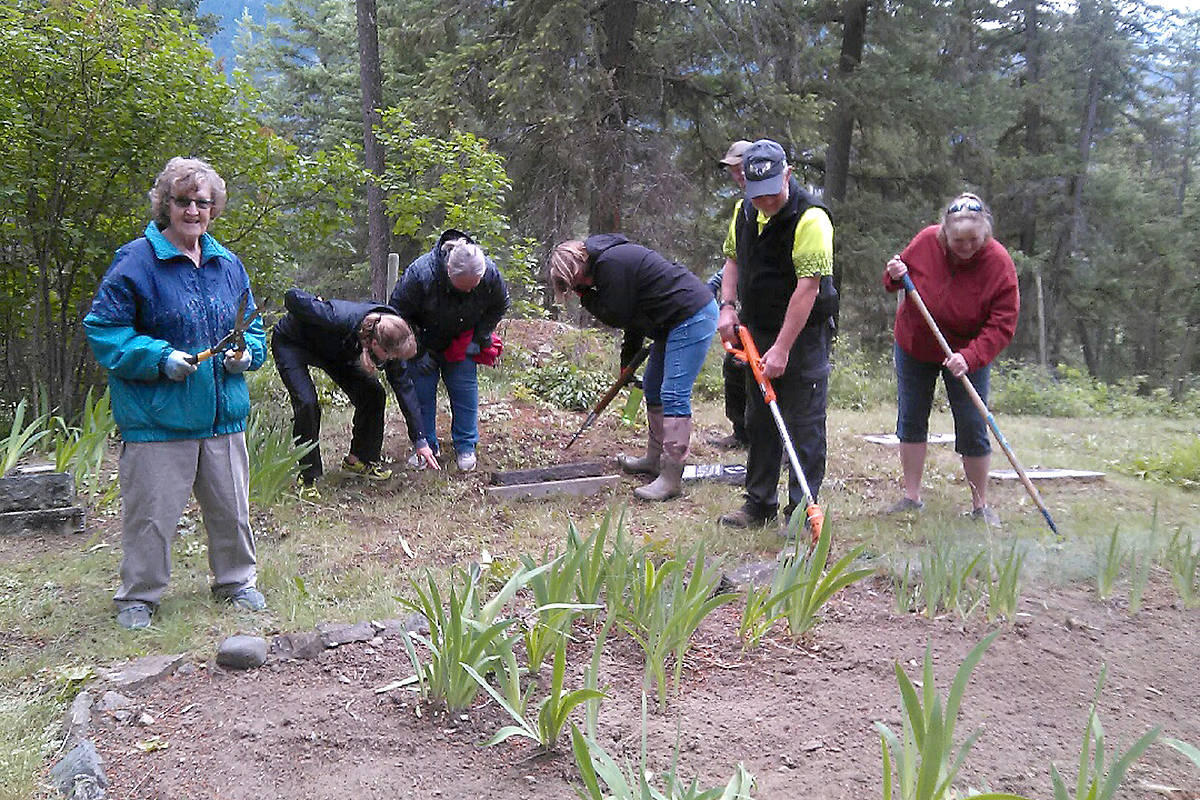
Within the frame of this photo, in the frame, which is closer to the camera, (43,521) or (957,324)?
(43,521)

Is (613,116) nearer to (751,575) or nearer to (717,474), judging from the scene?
(717,474)

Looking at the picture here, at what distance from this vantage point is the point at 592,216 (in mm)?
10945

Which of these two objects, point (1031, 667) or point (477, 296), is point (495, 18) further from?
point (1031, 667)

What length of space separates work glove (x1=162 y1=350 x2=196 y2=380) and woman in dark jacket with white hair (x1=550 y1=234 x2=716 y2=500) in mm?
2208

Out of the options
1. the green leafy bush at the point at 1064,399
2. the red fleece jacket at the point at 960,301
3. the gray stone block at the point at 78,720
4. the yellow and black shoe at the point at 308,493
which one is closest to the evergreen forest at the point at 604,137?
the yellow and black shoe at the point at 308,493

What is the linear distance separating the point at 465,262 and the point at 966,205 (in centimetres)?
257

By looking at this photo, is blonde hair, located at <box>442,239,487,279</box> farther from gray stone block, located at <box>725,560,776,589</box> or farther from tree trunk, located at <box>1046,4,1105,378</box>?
tree trunk, located at <box>1046,4,1105,378</box>

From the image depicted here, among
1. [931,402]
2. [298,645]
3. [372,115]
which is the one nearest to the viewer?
[298,645]

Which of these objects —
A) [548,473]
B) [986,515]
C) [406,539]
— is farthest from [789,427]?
[406,539]

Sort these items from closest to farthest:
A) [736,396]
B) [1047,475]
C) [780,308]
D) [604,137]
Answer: [780,308], [1047,475], [736,396], [604,137]

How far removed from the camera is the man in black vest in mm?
3695

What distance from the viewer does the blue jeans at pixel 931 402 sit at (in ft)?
14.2

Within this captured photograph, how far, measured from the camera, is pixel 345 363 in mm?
4938

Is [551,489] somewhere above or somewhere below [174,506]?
below
